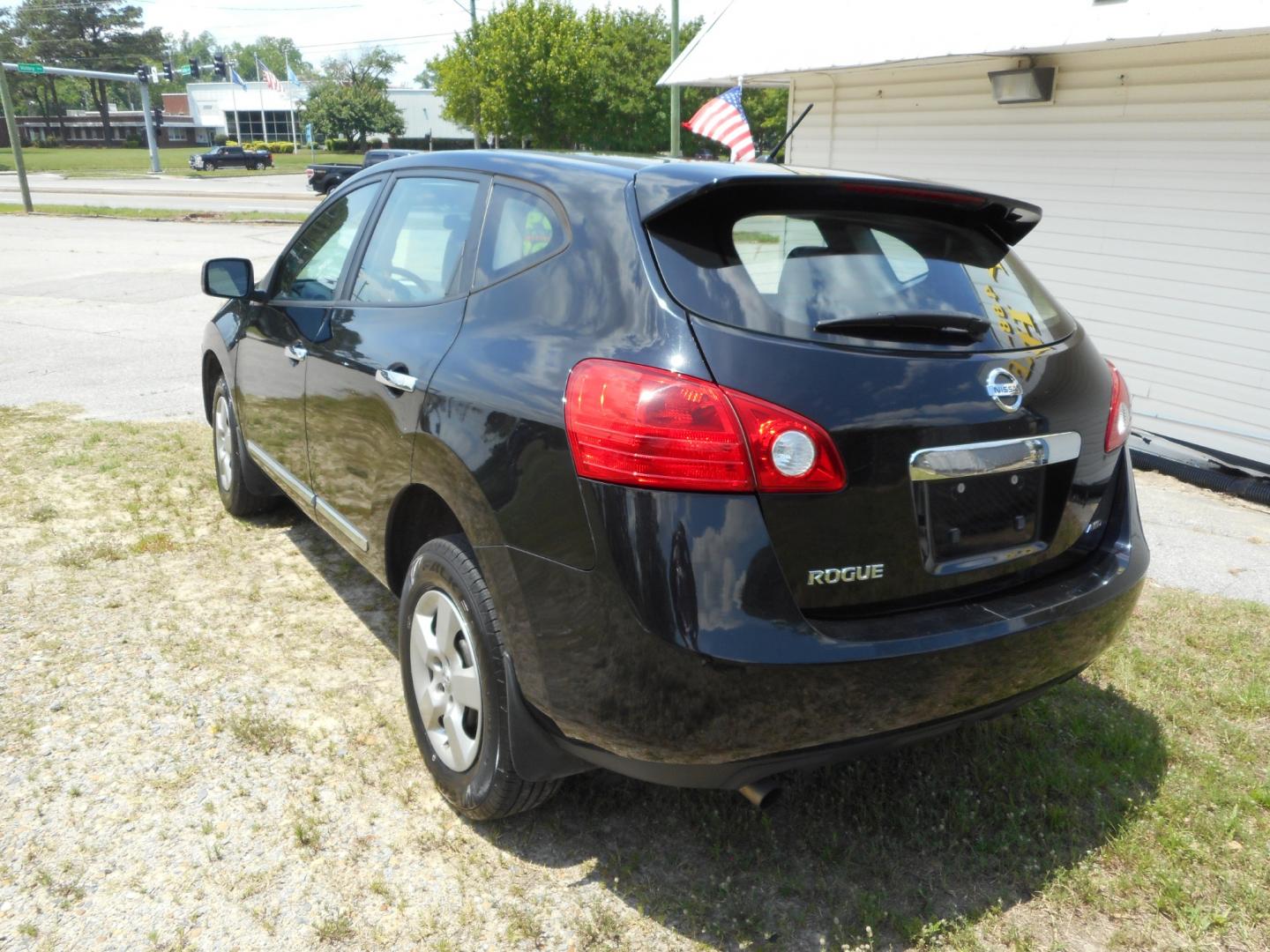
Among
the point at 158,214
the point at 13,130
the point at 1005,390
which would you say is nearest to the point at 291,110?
the point at 158,214

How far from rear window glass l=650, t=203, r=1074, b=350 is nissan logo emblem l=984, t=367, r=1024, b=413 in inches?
3.8

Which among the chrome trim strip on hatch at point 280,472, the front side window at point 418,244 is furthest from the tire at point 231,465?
the front side window at point 418,244

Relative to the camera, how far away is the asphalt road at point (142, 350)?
214 inches

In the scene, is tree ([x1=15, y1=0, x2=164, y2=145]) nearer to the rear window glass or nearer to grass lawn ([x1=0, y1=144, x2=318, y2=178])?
grass lawn ([x1=0, y1=144, x2=318, y2=178])

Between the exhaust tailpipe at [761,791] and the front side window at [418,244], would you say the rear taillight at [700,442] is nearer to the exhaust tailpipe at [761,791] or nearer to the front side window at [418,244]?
the exhaust tailpipe at [761,791]

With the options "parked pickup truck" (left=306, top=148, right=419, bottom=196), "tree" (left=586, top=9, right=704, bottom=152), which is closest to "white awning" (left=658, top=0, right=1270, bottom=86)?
"parked pickup truck" (left=306, top=148, right=419, bottom=196)

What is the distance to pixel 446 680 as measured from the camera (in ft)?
9.38

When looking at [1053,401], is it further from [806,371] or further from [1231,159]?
[1231,159]

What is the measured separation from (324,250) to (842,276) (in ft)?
7.75

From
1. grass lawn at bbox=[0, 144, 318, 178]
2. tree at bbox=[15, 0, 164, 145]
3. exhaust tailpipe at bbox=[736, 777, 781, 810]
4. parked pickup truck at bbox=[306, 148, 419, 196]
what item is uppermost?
tree at bbox=[15, 0, 164, 145]

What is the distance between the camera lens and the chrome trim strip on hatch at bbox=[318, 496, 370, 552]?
3.44 meters

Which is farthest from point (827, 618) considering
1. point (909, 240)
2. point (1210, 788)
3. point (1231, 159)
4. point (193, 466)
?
point (1231, 159)

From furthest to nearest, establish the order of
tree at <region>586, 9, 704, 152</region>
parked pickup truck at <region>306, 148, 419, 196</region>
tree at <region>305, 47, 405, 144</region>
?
tree at <region>305, 47, 405, 144</region>
tree at <region>586, 9, 704, 152</region>
parked pickup truck at <region>306, 148, 419, 196</region>

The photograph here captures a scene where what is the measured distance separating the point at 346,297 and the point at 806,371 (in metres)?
1.99
